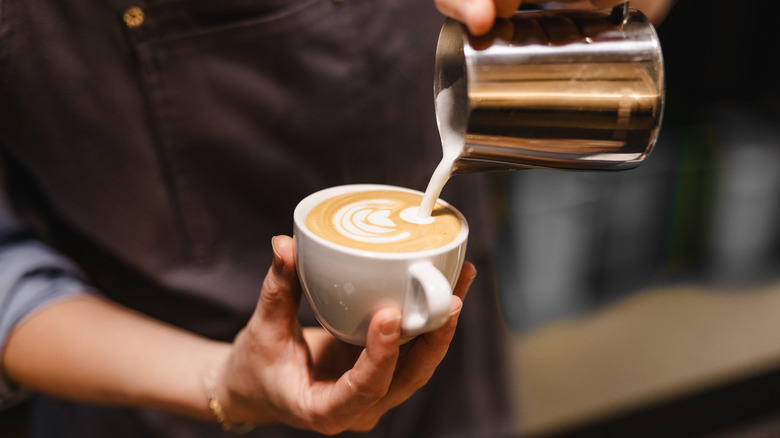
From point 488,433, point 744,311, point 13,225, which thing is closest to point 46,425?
point 13,225

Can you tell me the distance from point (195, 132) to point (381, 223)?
35 cm

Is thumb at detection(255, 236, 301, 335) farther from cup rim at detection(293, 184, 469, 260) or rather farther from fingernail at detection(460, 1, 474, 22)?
fingernail at detection(460, 1, 474, 22)

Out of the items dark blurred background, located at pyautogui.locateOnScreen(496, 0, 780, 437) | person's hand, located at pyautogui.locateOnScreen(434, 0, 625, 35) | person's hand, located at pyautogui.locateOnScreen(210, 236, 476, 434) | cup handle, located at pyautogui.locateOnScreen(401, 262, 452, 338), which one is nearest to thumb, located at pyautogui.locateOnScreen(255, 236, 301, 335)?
person's hand, located at pyautogui.locateOnScreen(210, 236, 476, 434)

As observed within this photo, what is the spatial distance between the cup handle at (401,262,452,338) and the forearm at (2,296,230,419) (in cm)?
35

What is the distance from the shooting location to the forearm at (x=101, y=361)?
751 mm

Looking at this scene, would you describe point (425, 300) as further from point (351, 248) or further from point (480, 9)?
point (480, 9)

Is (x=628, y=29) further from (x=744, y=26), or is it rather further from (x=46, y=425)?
(x=744, y=26)

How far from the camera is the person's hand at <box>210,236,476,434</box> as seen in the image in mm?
522

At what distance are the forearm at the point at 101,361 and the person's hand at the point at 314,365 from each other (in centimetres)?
10

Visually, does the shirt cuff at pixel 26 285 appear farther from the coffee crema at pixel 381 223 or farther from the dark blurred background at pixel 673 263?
the dark blurred background at pixel 673 263

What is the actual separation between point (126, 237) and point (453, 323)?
519 millimetres

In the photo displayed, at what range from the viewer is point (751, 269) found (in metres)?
2.25

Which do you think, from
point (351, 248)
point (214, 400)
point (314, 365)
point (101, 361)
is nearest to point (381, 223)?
point (351, 248)

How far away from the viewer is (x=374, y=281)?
19.6 inches
